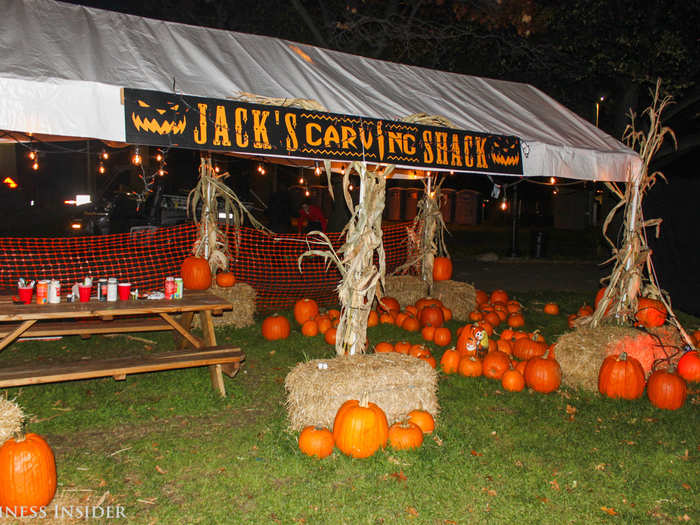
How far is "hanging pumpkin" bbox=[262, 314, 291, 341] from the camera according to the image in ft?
23.5

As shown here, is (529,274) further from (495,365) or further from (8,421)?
(8,421)

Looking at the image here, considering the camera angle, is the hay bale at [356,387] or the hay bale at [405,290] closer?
the hay bale at [356,387]

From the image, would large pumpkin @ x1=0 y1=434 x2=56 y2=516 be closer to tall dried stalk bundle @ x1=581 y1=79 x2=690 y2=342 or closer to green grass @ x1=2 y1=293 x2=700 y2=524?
green grass @ x1=2 y1=293 x2=700 y2=524

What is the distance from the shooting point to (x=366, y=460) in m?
3.89

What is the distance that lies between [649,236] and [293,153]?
9.32m

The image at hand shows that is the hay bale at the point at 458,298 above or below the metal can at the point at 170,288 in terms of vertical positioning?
below

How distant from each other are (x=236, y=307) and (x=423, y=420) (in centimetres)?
408

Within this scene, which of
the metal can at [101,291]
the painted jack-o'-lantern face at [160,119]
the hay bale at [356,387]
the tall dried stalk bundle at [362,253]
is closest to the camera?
the painted jack-o'-lantern face at [160,119]

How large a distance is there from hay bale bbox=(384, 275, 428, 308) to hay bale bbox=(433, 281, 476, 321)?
0.24m

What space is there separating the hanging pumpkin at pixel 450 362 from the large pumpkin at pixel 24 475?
4.05 metres

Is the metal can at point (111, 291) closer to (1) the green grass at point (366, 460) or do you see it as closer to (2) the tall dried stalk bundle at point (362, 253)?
(1) the green grass at point (366, 460)

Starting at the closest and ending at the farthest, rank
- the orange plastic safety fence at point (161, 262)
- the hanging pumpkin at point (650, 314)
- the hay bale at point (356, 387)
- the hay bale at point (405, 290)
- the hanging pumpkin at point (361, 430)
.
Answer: the hanging pumpkin at point (361, 430) < the hay bale at point (356, 387) < the hanging pumpkin at point (650, 314) < the orange plastic safety fence at point (161, 262) < the hay bale at point (405, 290)

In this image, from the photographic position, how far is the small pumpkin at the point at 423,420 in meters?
4.30

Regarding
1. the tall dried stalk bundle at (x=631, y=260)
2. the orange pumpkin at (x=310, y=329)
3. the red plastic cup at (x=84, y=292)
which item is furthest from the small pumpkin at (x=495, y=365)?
the red plastic cup at (x=84, y=292)
